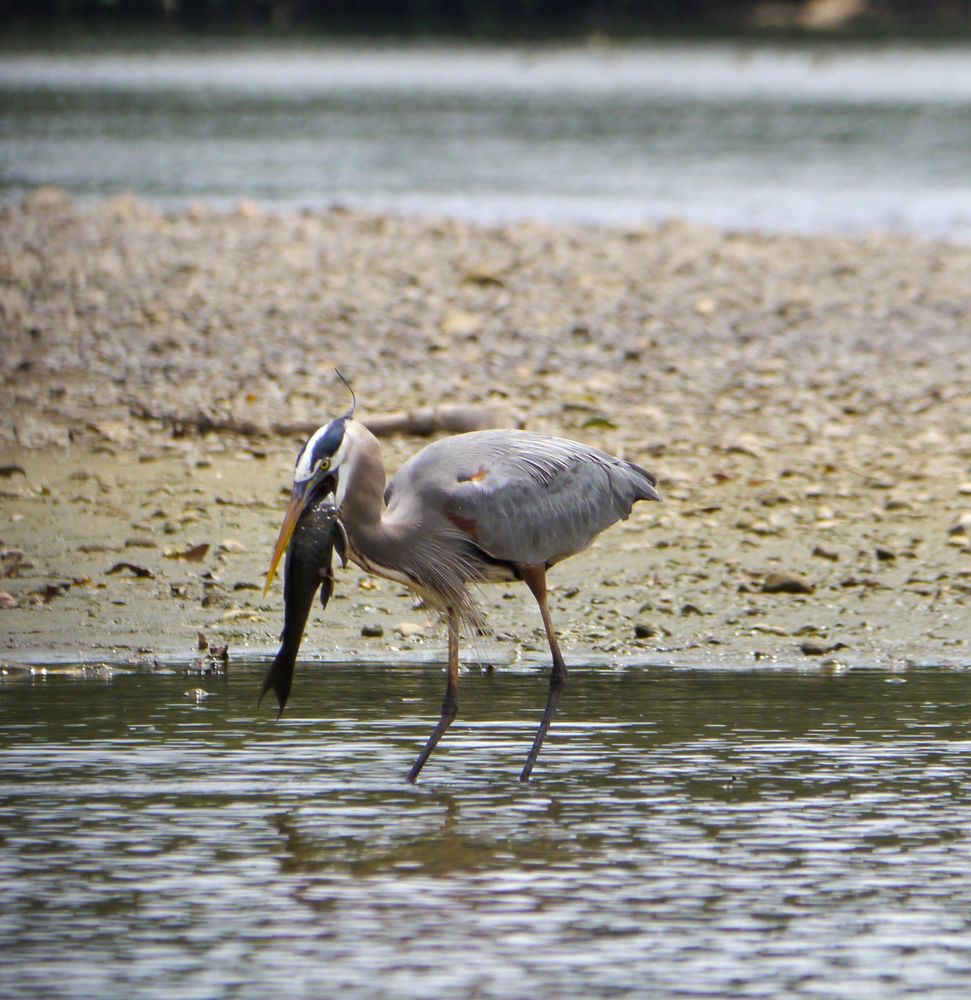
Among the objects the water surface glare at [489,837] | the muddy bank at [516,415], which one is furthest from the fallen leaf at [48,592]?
the water surface glare at [489,837]

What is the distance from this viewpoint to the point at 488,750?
6723 millimetres

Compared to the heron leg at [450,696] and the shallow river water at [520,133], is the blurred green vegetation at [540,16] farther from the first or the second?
the heron leg at [450,696]

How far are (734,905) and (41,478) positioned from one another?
605cm

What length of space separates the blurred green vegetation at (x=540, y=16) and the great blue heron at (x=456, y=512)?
7621 centimetres

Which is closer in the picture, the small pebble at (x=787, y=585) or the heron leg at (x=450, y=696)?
the heron leg at (x=450, y=696)

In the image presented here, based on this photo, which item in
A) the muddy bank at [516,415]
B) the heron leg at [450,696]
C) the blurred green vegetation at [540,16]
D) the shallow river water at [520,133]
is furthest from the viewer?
the blurred green vegetation at [540,16]

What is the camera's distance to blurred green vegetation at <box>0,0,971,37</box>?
81750 mm

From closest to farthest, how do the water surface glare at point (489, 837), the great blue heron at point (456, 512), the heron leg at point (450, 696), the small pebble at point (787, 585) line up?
the water surface glare at point (489, 837)
the great blue heron at point (456, 512)
the heron leg at point (450, 696)
the small pebble at point (787, 585)

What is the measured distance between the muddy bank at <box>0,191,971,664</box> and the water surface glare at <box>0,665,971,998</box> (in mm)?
802

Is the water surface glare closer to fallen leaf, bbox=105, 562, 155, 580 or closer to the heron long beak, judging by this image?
the heron long beak

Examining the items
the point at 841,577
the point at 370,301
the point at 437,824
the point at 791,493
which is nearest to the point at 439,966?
the point at 437,824

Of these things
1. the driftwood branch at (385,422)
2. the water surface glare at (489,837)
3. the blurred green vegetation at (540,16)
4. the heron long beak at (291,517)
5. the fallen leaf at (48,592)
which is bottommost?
the water surface glare at (489,837)

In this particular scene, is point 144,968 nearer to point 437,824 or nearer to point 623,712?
point 437,824

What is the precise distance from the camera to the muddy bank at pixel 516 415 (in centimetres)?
856
